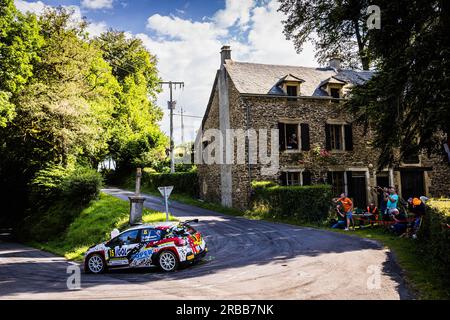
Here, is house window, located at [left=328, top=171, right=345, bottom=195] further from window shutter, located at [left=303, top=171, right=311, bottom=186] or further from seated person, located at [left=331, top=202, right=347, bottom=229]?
seated person, located at [left=331, top=202, right=347, bottom=229]

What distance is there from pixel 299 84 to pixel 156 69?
31.3m

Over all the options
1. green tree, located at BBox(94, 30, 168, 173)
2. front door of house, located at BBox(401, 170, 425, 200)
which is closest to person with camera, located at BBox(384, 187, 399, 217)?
front door of house, located at BBox(401, 170, 425, 200)

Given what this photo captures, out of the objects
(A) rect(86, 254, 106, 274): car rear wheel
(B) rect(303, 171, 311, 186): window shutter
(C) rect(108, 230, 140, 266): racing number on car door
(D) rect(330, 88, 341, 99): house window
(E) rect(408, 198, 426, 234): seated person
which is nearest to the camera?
(C) rect(108, 230, 140, 266): racing number on car door

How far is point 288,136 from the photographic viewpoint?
21.7 meters

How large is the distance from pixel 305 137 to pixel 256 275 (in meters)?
15.0

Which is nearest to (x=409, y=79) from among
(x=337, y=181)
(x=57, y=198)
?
(x=337, y=181)

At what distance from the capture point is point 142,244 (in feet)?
32.9

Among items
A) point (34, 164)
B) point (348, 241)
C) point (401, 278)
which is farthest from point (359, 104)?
point (34, 164)

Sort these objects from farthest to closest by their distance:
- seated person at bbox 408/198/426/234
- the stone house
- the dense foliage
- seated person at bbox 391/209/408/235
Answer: the stone house, the dense foliage, seated person at bbox 391/209/408/235, seated person at bbox 408/198/426/234

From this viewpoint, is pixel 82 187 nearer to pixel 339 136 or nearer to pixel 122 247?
pixel 122 247

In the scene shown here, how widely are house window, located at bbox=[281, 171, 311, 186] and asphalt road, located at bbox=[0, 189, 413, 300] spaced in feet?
25.0

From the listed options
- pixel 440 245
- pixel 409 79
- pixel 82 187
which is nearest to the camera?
pixel 440 245

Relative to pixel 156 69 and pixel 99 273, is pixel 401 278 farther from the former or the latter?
pixel 156 69

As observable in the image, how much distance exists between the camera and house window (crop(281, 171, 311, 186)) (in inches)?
832
